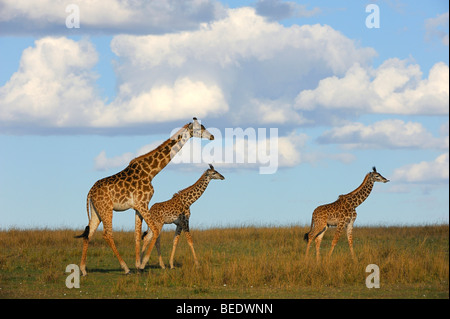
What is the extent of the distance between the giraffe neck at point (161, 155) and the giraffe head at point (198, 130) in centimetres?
11

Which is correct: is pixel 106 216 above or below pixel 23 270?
above

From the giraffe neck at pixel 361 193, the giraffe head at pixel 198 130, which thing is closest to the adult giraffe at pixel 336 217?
the giraffe neck at pixel 361 193

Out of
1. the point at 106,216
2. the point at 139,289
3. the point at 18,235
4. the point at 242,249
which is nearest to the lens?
the point at 139,289

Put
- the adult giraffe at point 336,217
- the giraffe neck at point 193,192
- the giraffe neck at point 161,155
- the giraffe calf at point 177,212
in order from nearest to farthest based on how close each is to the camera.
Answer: the giraffe neck at point 161,155 < the giraffe calf at point 177,212 < the giraffe neck at point 193,192 < the adult giraffe at point 336,217

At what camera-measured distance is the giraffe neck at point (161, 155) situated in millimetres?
17578

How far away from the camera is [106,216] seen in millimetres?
16594

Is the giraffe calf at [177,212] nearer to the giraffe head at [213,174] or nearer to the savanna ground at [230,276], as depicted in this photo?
the giraffe head at [213,174]

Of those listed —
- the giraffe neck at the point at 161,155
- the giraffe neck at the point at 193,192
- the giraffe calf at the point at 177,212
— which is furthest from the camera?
the giraffe neck at the point at 193,192

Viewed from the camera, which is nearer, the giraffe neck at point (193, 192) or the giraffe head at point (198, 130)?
the giraffe head at point (198, 130)

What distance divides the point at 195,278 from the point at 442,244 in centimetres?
1234

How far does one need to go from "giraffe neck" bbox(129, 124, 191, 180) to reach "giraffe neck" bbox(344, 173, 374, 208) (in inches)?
224
